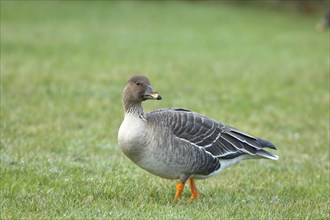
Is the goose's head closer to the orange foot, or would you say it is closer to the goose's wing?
the goose's wing

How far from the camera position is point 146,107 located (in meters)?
11.9

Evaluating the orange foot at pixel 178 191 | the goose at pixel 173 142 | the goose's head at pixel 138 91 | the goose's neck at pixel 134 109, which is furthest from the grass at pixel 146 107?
the goose's head at pixel 138 91

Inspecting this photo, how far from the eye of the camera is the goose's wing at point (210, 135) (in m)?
6.19

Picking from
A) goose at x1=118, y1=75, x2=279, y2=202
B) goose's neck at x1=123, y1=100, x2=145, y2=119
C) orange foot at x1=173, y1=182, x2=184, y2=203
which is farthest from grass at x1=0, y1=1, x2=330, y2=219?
goose's neck at x1=123, y1=100, x2=145, y2=119

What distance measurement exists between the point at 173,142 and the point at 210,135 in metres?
0.55

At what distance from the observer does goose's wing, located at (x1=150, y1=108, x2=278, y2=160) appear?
6188 mm

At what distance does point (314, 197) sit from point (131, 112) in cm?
228

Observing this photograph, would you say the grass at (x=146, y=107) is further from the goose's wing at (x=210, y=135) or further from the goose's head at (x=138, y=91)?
the goose's head at (x=138, y=91)

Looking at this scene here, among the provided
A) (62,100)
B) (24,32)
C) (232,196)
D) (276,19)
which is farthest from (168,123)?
(276,19)

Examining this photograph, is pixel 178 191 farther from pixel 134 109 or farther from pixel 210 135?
pixel 134 109

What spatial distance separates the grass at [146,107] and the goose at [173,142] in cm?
34

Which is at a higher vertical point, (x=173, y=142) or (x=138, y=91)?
(x=138, y=91)

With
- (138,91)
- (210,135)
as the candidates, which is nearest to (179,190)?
(210,135)

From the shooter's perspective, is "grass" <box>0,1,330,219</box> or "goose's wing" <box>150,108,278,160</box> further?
"goose's wing" <box>150,108,278,160</box>
